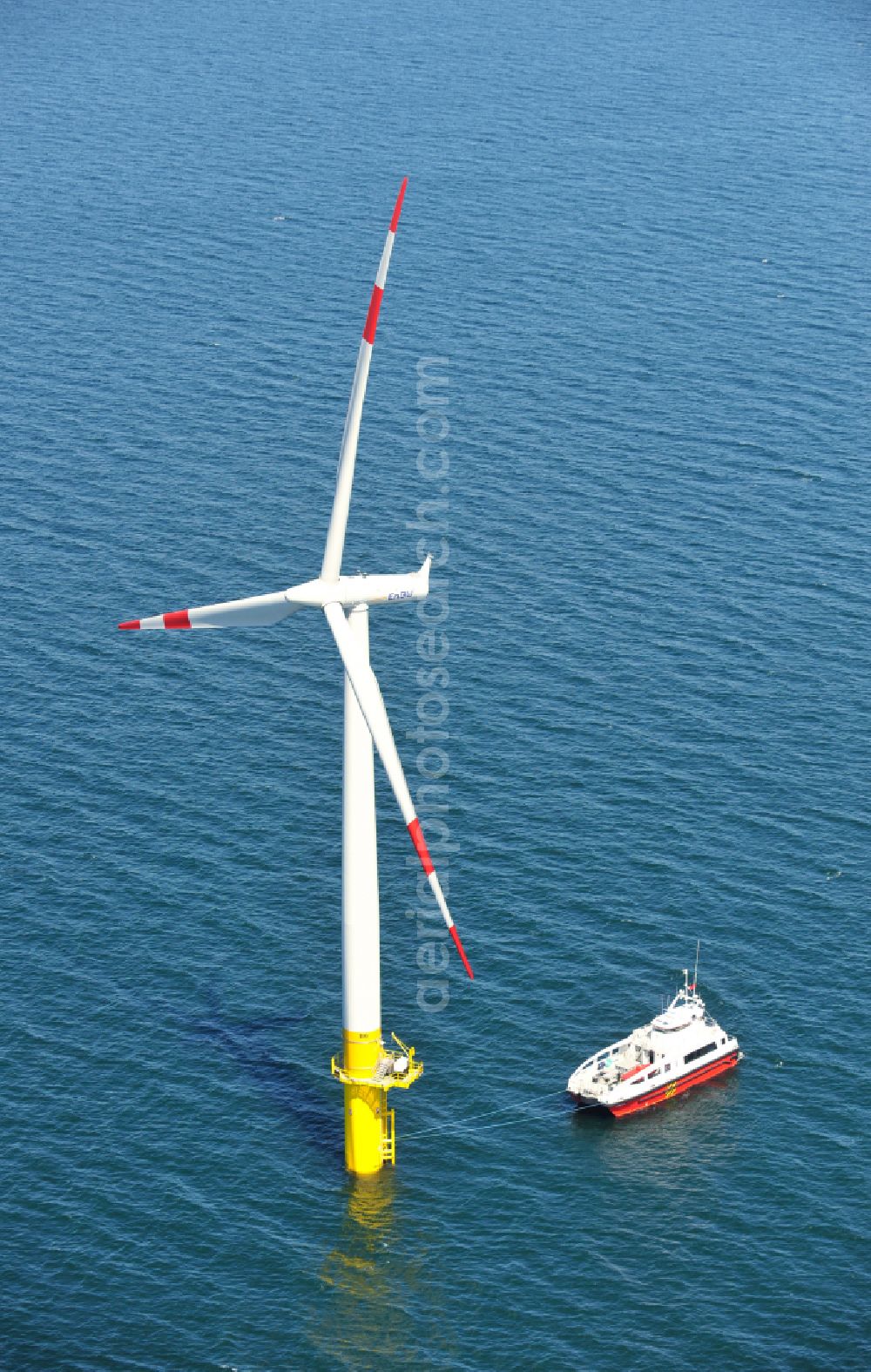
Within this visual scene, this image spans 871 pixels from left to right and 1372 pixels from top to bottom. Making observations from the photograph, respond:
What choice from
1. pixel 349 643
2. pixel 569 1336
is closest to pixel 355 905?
pixel 349 643

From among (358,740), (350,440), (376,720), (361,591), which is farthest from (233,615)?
(350,440)

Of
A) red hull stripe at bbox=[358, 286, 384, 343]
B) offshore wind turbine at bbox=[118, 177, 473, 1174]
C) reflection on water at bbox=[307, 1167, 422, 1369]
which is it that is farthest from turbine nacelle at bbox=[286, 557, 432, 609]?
reflection on water at bbox=[307, 1167, 422, 1369]

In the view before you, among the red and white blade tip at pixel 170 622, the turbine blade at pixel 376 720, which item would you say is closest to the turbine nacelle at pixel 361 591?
the turbine blade at pixel 376 720

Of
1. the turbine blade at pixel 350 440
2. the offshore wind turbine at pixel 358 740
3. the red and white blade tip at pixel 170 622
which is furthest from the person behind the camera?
the red and white blade tip at pixel 170 622

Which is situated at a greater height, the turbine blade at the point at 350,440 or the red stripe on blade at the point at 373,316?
the red stripe on blade at the point at 373,316

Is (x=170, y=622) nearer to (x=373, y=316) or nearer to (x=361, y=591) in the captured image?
(x=361, y=591)

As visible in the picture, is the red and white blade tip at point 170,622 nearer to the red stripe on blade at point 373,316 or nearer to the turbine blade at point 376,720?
the turbine blade at point 376,720

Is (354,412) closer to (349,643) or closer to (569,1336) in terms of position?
(349,643)
